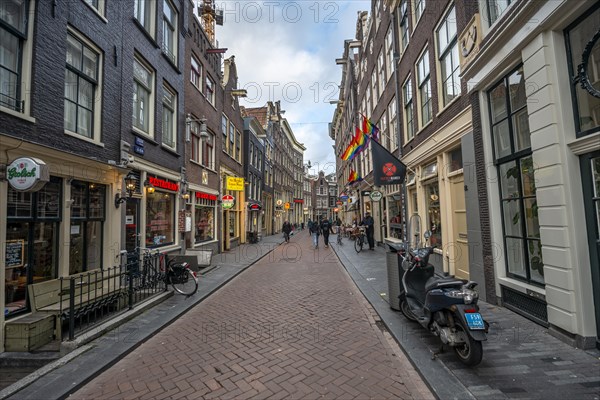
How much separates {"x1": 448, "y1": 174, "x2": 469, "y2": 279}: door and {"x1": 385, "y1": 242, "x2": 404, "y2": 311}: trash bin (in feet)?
8.95

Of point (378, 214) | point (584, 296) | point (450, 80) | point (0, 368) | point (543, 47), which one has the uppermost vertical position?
point (450, 80)

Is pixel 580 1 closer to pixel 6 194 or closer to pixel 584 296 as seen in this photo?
pixel 584 296

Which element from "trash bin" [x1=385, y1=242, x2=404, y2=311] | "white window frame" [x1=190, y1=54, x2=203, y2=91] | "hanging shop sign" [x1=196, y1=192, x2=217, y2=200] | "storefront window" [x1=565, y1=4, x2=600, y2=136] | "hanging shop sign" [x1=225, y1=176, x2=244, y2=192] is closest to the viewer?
"storefront window" [x1=565, y1=4, x2=600, y2=136]

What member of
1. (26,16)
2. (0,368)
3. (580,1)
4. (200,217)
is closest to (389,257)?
(580,1)

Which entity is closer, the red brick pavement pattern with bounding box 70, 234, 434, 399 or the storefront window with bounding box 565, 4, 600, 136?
the red brick pavement pattern with bounding box 70, 234, 434, 399

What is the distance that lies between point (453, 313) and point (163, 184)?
30.9 ft

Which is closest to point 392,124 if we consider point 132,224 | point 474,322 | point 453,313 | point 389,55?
point 389,55

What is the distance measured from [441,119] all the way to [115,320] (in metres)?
8.91

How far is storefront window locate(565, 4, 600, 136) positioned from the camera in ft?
12.1

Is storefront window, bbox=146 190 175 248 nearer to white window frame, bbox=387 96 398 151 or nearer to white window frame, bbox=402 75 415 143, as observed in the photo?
white window frame, bbox=402 75 415 143

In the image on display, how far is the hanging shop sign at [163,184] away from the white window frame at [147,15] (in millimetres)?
4653

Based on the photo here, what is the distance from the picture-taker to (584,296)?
12.5ft

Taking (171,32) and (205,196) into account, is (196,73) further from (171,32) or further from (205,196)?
(205,196)

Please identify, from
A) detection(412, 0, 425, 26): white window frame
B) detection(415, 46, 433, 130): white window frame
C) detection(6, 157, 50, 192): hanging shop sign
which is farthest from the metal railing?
detection(412, 0, 425, 26): white window frame
